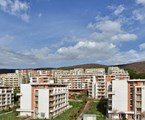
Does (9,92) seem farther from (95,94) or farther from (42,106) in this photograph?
(95,94)

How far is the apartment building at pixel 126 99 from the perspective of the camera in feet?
122

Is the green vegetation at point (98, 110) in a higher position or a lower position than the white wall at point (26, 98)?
lower

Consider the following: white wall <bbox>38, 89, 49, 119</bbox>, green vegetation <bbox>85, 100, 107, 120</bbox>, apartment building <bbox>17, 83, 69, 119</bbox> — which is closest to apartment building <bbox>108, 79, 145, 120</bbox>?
green vegetation <bbox>85, 100, 107, 120</bbox>

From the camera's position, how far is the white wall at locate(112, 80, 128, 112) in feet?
127

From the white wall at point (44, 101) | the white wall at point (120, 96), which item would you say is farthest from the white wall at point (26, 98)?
the white wall at point (120, 96)

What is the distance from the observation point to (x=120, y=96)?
3897cm

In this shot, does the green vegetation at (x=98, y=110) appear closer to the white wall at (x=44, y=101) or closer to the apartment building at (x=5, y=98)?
the white wall at (x=44, y=101)

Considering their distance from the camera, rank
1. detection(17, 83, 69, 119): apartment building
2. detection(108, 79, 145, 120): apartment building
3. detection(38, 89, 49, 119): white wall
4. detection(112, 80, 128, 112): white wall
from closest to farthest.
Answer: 1. detection(108, 79, 145, 120): apartment building
2. detection(112, 80, 128, 112): white wall
3. detection(38, 89, 49, 119): white wall
4. detection(17, 83, 69, 119): apartment building

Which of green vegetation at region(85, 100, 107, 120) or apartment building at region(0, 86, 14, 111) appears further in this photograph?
apartment building at region(0, 86, 14, 111)

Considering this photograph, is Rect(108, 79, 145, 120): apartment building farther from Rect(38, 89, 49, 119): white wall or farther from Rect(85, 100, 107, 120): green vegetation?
Rect(38, 89, 49, 119): white wall

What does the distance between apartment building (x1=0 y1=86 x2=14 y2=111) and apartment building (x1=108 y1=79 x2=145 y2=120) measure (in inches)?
777

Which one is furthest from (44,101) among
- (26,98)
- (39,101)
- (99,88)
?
(99,88)

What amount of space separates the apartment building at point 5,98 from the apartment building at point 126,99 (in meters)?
19.7

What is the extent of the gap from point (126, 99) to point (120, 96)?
0.89 metres
